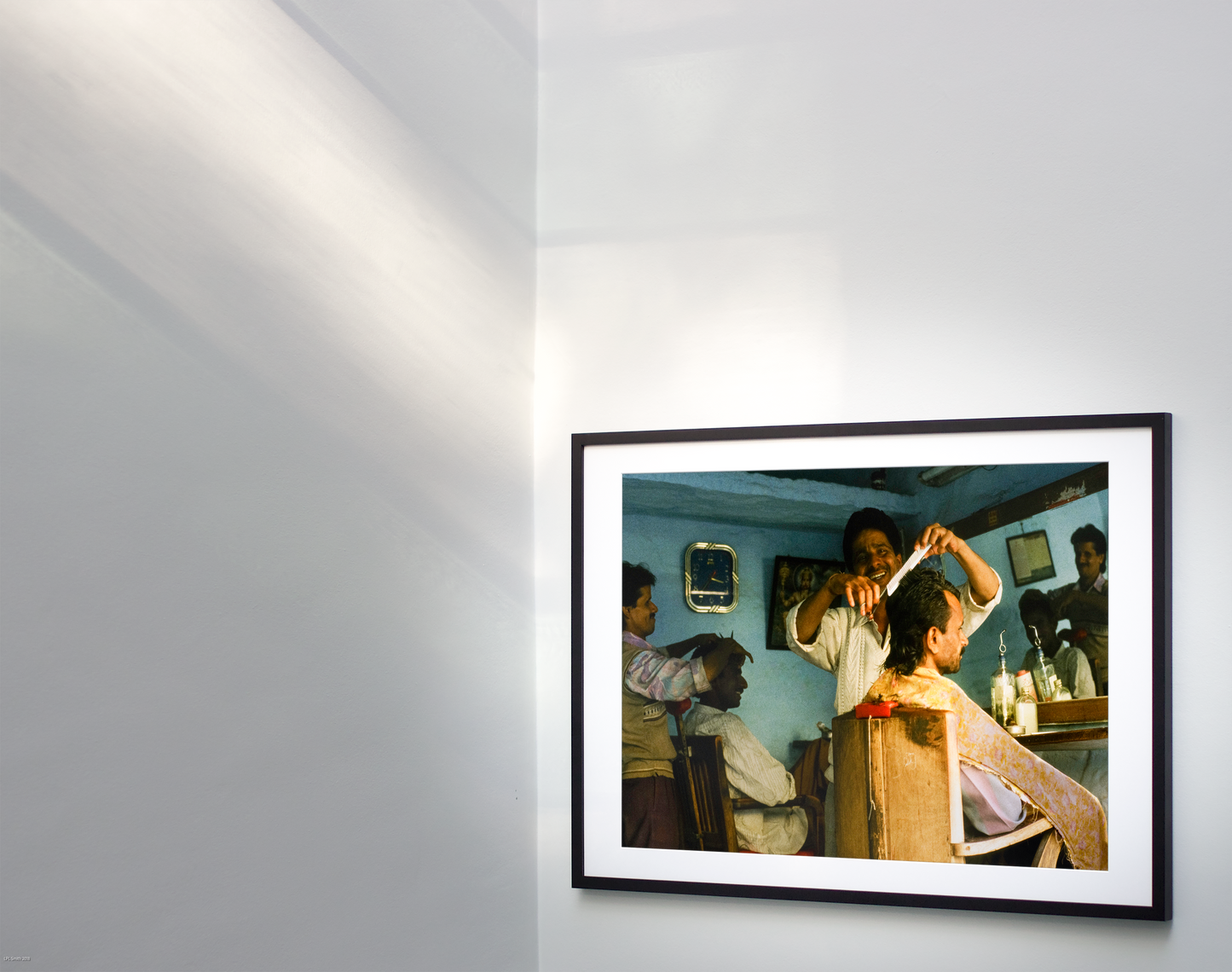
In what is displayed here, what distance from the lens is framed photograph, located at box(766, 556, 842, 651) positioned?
1388mm

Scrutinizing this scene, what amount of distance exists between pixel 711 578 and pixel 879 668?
0.92 ft

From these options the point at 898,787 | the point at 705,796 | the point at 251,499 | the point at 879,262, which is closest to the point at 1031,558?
the point at 898,787

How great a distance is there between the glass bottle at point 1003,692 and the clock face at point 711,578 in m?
0.39

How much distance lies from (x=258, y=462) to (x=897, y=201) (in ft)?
3.37

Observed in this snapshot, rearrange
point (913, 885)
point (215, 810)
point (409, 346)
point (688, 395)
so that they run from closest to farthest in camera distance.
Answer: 1. point (215, 810)
2. point (409, 346)
3. point (913, 885)
4. point (688, 395)

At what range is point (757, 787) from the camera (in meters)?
1.38

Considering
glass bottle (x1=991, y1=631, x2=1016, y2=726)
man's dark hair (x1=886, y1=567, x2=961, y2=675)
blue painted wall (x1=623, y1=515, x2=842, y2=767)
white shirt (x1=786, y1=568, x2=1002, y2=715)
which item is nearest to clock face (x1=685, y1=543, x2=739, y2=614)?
blue painted wall (x1=623, y1=515, x2=842, y2=767)

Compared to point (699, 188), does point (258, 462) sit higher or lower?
lower

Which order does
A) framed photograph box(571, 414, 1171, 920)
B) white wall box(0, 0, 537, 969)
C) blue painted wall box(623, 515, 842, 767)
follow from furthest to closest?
blue painted wall box(623, 515, 842, 767), framed photograph box(571, 414, 1171, 920), white wall box(0, 0, 537, 969)

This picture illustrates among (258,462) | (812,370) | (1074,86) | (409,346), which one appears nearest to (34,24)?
(258,462)

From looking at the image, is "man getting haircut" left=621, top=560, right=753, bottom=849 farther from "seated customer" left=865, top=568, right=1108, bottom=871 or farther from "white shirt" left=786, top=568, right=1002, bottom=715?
"seated customer" left=865, top=568, right=1108, bottom=871

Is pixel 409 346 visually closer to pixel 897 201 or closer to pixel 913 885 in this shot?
pixel 897 201

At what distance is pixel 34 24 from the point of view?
0.70 m

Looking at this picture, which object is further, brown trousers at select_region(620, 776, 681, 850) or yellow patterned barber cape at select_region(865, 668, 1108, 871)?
brown trousers at select_region(620, 776, 681, 850)
